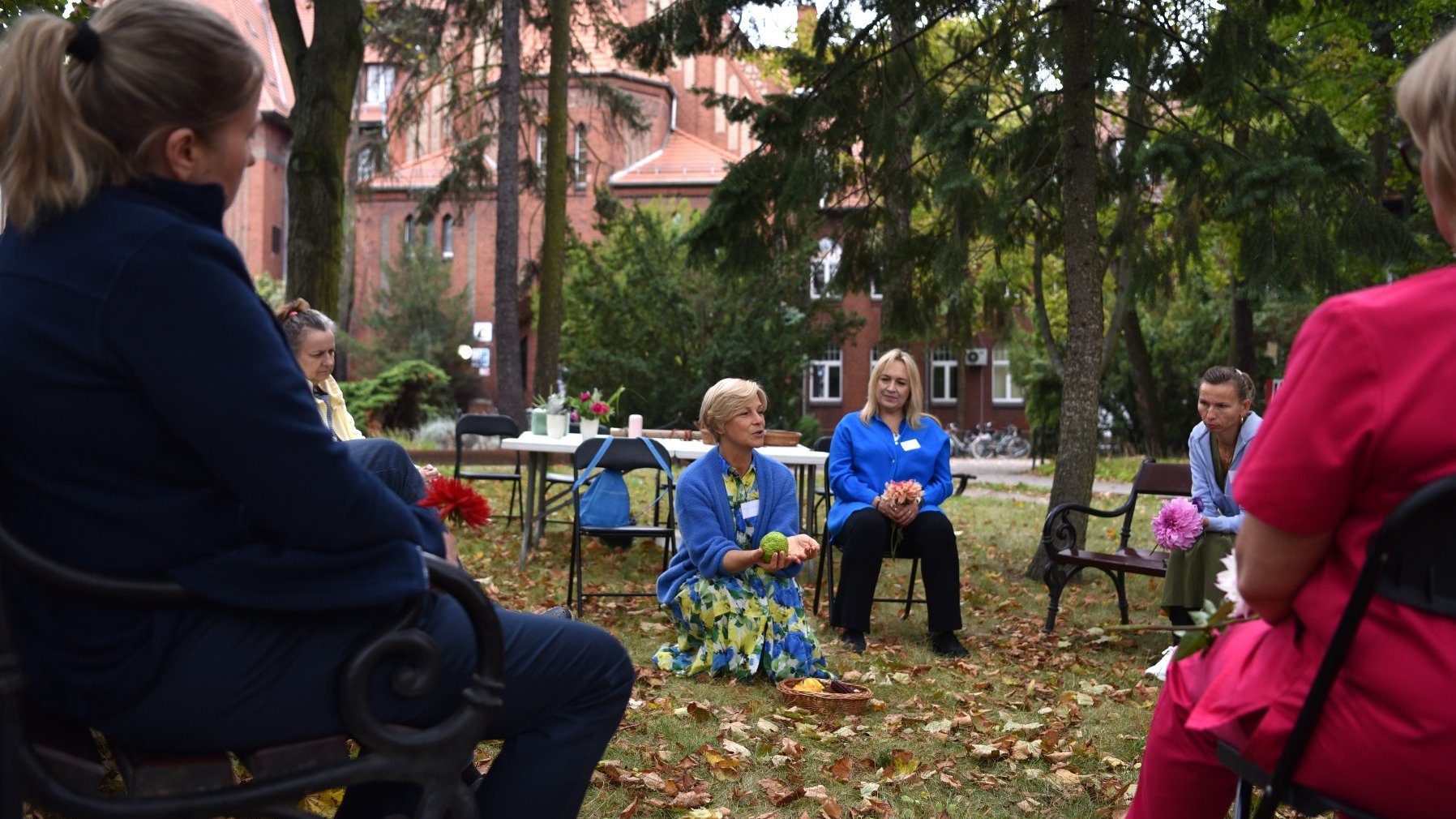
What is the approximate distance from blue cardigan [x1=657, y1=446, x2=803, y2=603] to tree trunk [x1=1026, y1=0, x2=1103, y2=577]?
3828 millimetres

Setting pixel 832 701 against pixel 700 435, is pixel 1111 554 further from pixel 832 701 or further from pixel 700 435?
pixel 700 435

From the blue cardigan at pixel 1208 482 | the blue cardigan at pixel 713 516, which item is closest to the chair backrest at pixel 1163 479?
the blue cardigan at pixel 1208 482

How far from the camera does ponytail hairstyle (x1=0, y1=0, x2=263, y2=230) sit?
6.14 feet

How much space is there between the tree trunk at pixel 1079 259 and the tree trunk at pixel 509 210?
1214cm

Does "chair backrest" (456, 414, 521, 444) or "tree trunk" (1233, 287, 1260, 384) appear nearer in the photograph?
"chair backrest" (456, 414, 521, 444)

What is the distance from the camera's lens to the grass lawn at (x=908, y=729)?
13.5 ft

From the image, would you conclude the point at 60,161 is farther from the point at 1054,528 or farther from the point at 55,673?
the point at 1054,528

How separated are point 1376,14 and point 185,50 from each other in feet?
35.4

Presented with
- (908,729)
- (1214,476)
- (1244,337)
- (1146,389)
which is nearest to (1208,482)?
(1214,476)

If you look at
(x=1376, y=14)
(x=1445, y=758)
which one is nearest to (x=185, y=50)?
(x=1445, y=758)

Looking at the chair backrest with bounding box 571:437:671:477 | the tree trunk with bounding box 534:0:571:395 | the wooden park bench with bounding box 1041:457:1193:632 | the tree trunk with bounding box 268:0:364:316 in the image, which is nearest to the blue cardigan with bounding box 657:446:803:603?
the chair backrest with bounding box 571:437:671:477

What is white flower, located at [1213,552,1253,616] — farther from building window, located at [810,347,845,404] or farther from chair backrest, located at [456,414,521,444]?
building window, located at [810,347,845,404]

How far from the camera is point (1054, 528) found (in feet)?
25.5

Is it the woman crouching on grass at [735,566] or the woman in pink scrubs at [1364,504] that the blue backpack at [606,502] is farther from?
the woman in pink scrubs at [1364,504]
